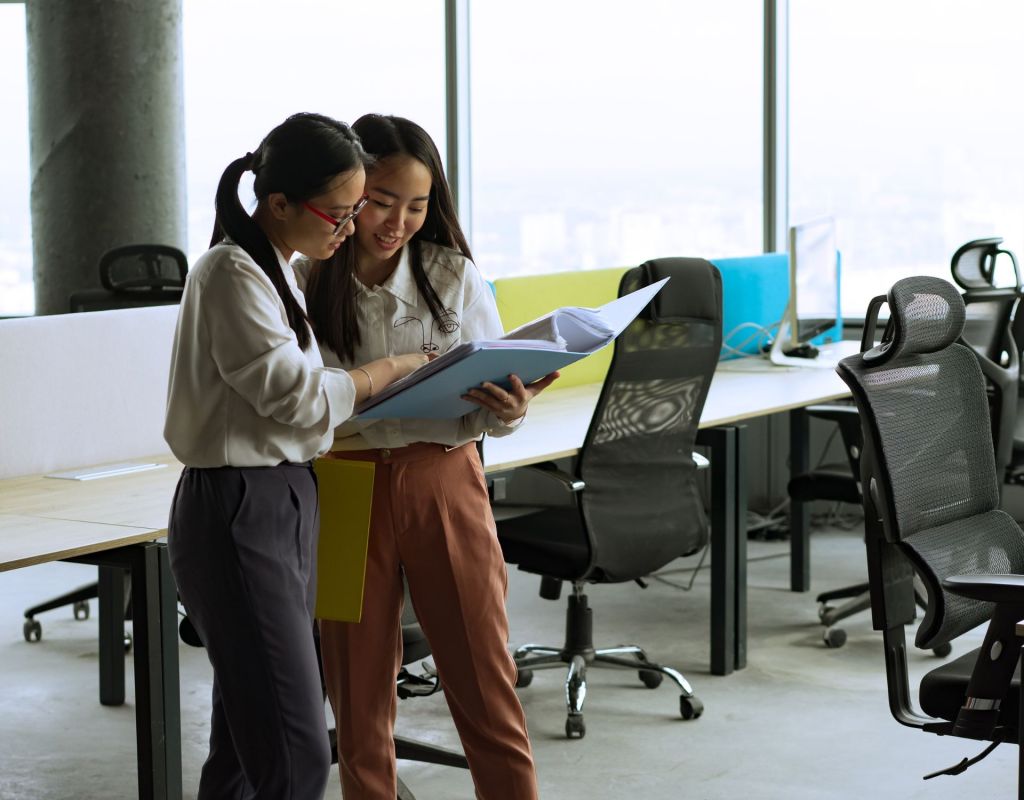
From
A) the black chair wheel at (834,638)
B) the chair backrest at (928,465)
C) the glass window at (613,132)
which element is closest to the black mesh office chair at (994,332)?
the black chair wheel at (834,638)

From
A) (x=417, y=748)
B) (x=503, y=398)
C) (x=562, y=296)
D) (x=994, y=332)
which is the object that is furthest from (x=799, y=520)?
(x=503, y=398)

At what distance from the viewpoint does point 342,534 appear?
1.99 metres

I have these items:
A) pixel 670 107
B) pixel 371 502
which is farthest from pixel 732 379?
pixel 371 502

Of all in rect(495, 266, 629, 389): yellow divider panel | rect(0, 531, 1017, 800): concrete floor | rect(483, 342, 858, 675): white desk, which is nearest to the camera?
rect(0, 531, 1017, 800): concrete floor

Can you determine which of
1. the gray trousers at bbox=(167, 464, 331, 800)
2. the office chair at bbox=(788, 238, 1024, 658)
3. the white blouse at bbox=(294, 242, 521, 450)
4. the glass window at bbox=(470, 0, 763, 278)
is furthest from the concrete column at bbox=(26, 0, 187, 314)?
the gray trousers at bbox=(167, 464, 331, 800)

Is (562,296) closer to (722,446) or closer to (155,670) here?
(722,446)

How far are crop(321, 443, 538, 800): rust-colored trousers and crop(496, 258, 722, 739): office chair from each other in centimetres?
118

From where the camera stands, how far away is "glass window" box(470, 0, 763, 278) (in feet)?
19.8

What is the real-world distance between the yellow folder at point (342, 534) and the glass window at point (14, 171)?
16.9 feet

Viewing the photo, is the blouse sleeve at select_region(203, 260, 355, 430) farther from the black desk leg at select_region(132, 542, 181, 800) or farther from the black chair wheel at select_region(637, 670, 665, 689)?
the black chair wheel at select_region(637, 670, 665, 689)

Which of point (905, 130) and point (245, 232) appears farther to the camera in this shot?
point (905, 130)

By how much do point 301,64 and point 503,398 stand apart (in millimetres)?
4824

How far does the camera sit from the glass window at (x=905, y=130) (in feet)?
18.3

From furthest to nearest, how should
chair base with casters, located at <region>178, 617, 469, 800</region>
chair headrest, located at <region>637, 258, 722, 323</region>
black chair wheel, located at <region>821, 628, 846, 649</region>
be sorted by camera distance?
black chair wheel, located at <region>821, 628, 846, 649</region> → chair headrest, located at <region>637, 258, 722, 323</region> → chair base with casters, located at <region>178, 617, 469, 800</region>
